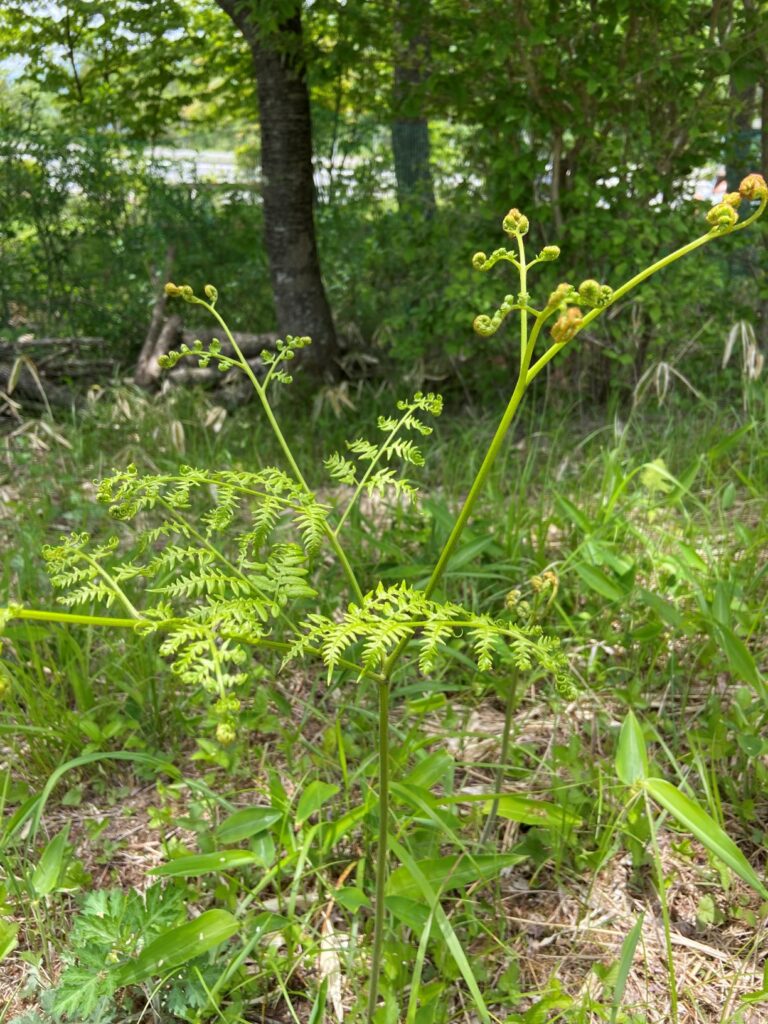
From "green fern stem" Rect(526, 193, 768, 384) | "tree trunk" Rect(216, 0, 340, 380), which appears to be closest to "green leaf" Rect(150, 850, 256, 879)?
"green fern stem" Rect(526, 193, 768, 384)

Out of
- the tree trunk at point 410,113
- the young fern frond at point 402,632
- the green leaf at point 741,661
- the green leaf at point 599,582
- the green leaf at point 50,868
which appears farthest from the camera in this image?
the tree trunk at point 410,113

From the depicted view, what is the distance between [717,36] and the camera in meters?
3.91

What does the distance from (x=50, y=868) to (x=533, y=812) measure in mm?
866

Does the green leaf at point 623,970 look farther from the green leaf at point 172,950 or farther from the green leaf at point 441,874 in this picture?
the green leaf at point 172,950

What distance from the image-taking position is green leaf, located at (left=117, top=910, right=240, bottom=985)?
4.02 feet

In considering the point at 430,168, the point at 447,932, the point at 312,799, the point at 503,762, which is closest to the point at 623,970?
the point at 447,932

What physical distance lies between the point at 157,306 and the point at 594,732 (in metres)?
4.07

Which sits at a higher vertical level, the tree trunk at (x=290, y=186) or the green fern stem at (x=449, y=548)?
the tree trunk at (x=290, y=186)

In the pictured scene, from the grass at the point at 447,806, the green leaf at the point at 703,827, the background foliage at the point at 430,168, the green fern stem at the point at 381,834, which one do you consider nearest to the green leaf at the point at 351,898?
the grass at the point at 447,806

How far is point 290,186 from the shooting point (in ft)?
14.4

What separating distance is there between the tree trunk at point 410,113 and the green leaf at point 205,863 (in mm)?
3370

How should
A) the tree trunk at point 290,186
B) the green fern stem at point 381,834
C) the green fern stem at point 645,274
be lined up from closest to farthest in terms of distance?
the green fern stem at point 645,274 < the green fern stem at point 381,834 < the tree trunk at point 290,186

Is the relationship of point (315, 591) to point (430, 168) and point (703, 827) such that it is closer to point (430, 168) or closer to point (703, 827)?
point (703, 827)

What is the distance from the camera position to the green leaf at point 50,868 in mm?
1421
